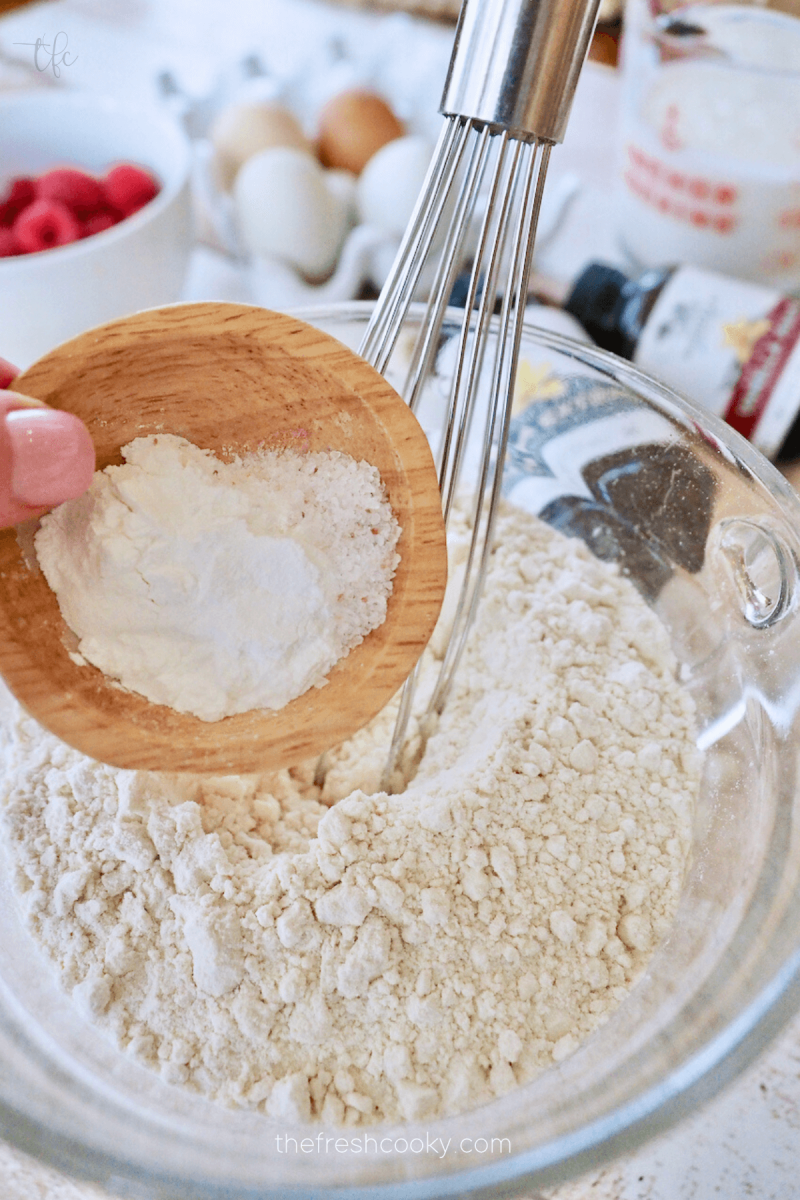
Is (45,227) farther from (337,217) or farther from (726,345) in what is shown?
(726,345)

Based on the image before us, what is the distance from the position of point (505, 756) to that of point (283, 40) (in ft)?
3.10

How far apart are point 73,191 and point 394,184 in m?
0.25

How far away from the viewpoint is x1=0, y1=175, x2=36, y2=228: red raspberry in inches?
25.6

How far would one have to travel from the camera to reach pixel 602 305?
669 millimetres

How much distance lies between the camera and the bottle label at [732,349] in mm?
593

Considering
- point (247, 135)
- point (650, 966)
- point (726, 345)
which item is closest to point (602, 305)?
point (726, 345)

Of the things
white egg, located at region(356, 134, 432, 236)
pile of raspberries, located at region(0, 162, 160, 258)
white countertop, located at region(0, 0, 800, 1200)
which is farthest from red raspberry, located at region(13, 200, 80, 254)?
white egg, located at region(356, 134, 432, 236)

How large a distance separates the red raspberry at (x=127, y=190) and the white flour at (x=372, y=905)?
1.38ft

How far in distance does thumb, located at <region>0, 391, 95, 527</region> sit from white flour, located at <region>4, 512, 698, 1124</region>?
0.42ft

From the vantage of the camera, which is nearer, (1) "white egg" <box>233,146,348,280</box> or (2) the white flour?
(2) the white flour

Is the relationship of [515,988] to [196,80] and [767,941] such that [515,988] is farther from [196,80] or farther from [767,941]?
[196,80]

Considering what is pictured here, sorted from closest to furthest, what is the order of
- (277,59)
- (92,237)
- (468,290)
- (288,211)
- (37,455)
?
(37,455)
(468,290)
(92,237)
(288,211)
(277,59)

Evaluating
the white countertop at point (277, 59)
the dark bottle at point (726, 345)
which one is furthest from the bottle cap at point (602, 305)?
the white countertop at point (277, 59)

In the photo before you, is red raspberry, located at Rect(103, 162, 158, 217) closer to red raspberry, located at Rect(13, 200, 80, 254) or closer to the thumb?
red raspberry, located at Rect(13, 200, 80, 254)
